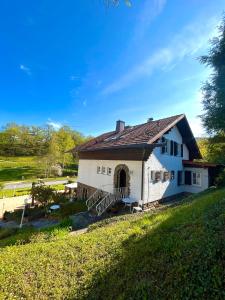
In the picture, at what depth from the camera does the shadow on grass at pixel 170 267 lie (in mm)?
3514

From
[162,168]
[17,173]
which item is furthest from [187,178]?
[17,173]

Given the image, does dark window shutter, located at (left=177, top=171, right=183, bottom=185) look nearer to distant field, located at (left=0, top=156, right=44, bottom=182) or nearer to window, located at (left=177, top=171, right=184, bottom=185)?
window, located at (left=177, top=171, right=184, bottom=185)

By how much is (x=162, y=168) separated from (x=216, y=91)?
23.6ft

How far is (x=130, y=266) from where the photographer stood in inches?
188

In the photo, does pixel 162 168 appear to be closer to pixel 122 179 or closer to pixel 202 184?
pixel 122 179

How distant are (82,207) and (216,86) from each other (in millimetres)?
14487

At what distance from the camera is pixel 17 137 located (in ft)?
237

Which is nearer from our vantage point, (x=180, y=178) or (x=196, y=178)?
(x=196, y=178)

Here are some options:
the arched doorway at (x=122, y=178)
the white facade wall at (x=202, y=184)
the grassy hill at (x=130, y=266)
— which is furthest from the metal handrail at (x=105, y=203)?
the white facade wall at (x=202, y=184)

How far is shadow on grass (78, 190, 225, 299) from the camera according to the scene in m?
3.51

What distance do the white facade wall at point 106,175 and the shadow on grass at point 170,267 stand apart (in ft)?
27.3

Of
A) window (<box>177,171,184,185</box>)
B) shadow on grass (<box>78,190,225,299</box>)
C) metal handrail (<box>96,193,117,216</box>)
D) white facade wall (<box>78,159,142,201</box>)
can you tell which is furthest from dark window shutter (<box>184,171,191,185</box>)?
shadow on grass (<box>78,190,225,299</box>)

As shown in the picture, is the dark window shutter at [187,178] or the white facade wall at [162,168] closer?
the white facade wall at [162,168]

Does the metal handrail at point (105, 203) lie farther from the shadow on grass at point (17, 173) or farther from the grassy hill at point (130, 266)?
the shadow on grass at point (17, 173)
